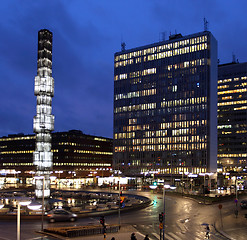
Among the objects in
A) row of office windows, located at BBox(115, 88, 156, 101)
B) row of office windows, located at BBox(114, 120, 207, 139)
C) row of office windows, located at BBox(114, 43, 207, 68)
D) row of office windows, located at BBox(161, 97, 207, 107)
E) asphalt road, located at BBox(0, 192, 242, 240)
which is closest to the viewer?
asphalt road, located at BBox(0, 192, 242, 240)

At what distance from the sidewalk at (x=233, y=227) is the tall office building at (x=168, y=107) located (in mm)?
101290

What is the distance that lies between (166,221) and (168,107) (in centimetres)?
11634

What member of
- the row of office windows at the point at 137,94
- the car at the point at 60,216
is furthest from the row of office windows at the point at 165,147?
the car at the point at 60,216

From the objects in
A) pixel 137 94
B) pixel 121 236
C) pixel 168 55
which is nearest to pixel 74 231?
pixel 121 236

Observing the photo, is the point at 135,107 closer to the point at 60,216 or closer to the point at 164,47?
the point at 164,47

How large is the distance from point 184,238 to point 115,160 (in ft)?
452

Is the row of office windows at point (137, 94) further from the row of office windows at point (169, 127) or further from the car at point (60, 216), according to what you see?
the car at point (60, 216)

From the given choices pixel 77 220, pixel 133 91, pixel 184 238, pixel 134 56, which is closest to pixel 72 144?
pixel 133 91

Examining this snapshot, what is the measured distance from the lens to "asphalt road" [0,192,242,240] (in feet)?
116

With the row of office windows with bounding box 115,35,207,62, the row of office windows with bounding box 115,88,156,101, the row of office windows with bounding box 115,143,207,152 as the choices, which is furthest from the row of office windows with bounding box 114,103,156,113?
the row of office windows with bounding box 115,35,207,62

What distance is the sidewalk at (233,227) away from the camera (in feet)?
120

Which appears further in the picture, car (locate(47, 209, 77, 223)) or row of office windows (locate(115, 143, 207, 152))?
row of office windows (locate(115, 143, 207, 152))

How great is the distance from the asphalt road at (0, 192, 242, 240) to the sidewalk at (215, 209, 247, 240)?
0.94m

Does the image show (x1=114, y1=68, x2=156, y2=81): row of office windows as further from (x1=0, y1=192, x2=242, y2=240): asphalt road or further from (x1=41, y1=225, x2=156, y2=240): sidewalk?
(x1=41, y1=225, x2=156, y2=240): sidewalk
